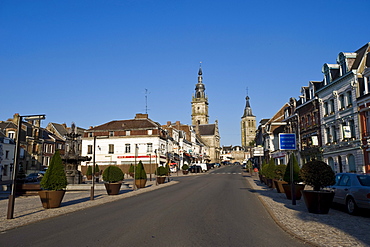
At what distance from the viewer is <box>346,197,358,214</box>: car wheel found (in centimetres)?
1168

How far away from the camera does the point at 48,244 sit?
7680 millimetres

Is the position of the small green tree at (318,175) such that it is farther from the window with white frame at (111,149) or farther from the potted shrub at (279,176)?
the window with white frame at (111,149)

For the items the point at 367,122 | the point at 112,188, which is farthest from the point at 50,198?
the point at 367,122

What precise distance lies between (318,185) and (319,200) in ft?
2.13

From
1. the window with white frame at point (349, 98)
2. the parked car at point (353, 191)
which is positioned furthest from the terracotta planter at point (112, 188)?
the window with white frame at point (349, 98)

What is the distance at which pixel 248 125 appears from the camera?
585 ft

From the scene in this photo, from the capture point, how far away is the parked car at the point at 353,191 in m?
11.1

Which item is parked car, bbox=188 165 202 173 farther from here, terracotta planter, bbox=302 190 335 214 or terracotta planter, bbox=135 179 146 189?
terracotta planter, bbox=302 190 335 214

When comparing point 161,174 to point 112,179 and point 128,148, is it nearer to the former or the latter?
point 112,179

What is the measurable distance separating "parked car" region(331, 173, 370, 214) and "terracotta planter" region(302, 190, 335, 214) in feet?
2.31

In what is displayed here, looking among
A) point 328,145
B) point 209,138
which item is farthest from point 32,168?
point 209,138

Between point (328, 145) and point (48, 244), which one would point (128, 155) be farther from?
point (48, 244)

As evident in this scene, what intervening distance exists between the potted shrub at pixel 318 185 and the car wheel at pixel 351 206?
2.33ft

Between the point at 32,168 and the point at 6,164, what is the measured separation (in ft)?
25.6
